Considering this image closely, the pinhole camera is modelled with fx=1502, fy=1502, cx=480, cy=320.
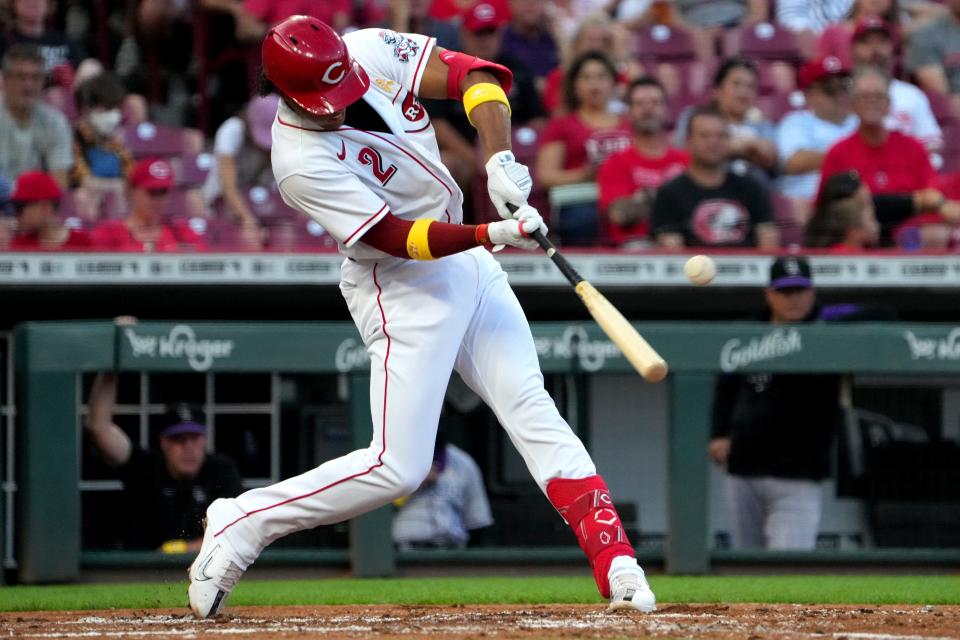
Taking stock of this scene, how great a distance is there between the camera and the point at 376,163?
4008mm

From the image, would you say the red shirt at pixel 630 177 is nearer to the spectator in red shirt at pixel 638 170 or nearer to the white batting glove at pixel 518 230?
the spectator in red shirt at pixel 638 170

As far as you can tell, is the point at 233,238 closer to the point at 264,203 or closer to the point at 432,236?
the point at 264,203

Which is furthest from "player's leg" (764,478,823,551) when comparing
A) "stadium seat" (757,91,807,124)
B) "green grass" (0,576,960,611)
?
"stadium seat" (757,91,807,124)

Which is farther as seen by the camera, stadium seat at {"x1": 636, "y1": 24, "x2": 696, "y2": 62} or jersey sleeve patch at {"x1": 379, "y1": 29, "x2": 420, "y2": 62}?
stadium seat at {"x1": 636, "y1": 24, "x2": 696, "y2": 62}

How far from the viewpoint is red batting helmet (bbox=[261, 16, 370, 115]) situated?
12.5 feet

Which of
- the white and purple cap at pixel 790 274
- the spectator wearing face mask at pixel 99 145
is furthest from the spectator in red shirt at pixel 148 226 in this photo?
the white and purple cap at pixel 790 274

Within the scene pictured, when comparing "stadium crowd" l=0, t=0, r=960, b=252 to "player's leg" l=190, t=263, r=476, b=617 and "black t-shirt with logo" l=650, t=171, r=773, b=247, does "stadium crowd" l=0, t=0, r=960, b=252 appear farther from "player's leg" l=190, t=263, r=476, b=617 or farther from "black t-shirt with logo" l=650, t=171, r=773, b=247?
"player's leg" l=190, t=263, r=476, b=617

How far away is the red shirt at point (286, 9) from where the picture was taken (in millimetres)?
8422

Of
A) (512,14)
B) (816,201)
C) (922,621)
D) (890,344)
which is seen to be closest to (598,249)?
(816,201)

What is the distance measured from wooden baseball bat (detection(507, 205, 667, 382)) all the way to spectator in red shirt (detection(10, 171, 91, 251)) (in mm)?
3570

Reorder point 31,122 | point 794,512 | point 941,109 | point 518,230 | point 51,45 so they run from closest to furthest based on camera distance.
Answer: point 518,230
point 794,512
point 31,122
point 51,45
point 941,109

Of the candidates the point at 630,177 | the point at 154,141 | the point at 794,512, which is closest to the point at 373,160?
the point at 794,512

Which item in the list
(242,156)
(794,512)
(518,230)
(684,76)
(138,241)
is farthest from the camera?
(684,76)

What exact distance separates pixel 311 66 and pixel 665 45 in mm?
5627
